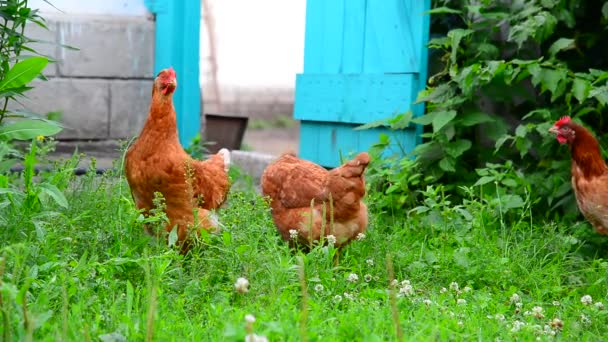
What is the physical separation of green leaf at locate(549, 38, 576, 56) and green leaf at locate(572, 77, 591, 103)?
0.30 meters

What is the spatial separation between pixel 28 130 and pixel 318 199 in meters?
1.49

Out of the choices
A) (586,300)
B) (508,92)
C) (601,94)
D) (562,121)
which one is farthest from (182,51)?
(586,300)

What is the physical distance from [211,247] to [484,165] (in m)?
2.55

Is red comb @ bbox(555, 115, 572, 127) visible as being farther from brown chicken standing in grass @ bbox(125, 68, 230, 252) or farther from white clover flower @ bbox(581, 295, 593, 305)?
brown chicken standing in grass @ bbox(125, 68, 230, 252)

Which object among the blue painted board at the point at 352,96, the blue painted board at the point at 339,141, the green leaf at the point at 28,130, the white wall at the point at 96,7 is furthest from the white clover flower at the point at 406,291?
the white wall at the point at 96,7

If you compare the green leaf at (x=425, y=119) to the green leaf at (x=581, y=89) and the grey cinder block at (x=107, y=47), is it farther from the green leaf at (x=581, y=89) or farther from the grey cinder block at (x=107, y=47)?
the grey cinder block at (x=107, y=47)

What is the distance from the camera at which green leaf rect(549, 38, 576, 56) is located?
16.3 ft

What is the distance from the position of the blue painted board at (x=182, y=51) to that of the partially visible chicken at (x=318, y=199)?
2.48 meters

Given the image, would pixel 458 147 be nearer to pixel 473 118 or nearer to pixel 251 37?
pixel 473 118

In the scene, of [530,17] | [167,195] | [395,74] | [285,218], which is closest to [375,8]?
[395,74]

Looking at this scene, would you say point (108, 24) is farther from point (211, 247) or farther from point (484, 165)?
point (211, 247)

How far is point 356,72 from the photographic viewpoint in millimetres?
6105

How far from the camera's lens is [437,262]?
4.08 m

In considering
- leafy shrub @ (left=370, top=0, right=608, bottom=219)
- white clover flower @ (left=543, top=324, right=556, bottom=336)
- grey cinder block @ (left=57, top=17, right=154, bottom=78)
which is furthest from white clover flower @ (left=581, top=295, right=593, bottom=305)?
grey cinder block @ (left=57, top=17, right=154, bottom=78)
